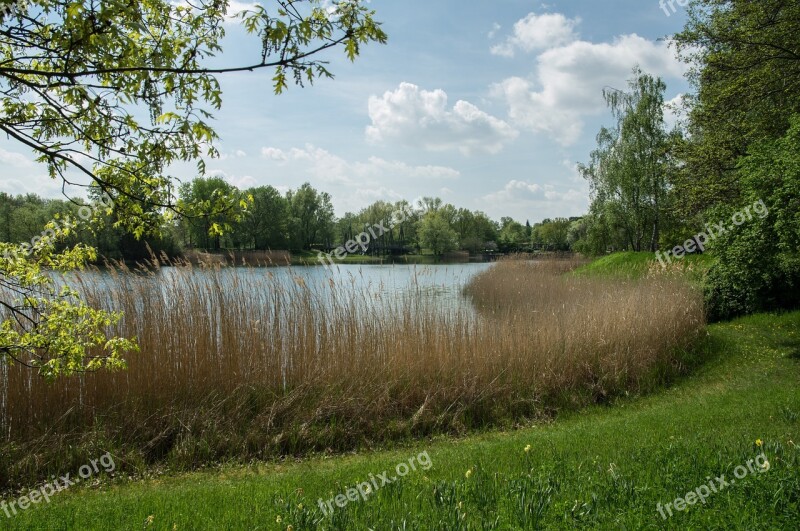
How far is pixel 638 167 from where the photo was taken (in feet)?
93.5

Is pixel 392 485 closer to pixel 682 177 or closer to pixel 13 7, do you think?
pixel 13 7

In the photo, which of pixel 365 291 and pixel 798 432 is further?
pixel 365 291

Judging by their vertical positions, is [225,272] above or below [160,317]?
above

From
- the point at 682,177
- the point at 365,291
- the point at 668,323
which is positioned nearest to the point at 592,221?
the point at 682,177

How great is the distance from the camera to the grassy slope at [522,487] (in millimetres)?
3059

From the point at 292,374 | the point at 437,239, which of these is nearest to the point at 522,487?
Result: the point at 292,374

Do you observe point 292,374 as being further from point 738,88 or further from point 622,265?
point 622,265

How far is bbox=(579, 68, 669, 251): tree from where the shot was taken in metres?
28.4

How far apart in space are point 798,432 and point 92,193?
6.66 meters

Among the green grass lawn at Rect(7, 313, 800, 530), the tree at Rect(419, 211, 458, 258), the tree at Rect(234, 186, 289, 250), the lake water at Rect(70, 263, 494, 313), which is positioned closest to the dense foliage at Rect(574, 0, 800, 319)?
the green grass lawn at Rect(7, 313, 800, 530)

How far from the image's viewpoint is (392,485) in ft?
12.7

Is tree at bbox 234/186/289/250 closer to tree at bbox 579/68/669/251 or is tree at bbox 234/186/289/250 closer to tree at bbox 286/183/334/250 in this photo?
tree at bbox 286/183/334/250

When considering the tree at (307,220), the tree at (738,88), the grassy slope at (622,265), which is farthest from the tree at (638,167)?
the tree at (307,220)

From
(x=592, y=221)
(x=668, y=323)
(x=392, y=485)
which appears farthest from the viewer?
(x=592, y=221)
